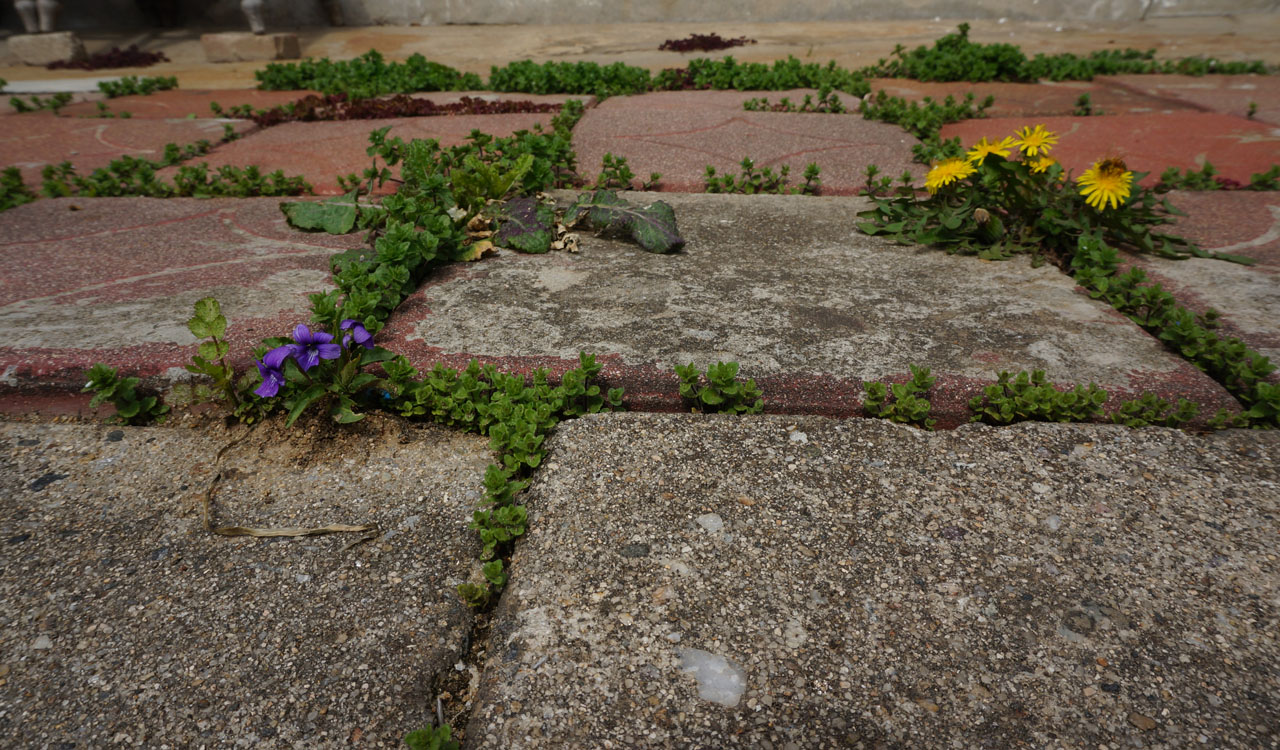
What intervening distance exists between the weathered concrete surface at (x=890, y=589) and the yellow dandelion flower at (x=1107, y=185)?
38.1 inches

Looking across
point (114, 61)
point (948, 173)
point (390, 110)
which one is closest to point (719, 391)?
point (948, 173)

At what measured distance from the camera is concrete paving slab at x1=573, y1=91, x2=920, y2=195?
3098mm

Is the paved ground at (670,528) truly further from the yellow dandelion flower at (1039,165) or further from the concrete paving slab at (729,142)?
the concrete paving slab at (729,142)

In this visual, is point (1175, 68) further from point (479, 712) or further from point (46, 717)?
point (46, 717)

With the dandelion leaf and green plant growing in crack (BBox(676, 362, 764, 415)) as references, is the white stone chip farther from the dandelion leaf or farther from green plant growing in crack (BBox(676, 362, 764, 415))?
the dandelion leaf

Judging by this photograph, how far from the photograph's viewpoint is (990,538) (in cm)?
129

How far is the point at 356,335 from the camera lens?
64.0 inches

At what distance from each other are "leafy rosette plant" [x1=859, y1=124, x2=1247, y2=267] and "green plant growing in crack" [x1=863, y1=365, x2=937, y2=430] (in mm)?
895

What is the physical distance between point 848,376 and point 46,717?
1539 mm

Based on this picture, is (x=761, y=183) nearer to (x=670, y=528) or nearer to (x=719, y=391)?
(x=719, y=391)

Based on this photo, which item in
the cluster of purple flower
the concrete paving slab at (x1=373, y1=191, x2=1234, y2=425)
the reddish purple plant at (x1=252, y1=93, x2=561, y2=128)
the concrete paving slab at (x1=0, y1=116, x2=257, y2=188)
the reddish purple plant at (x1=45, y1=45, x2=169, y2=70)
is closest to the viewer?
the cluster of purple flower

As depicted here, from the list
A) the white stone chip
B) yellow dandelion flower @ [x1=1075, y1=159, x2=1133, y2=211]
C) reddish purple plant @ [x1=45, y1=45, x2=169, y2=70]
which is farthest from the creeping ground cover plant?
reddish purple plant @ [x1=45, y1=45, x2=169, y2=70]

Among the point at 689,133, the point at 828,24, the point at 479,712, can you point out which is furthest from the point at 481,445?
the point at 828,24

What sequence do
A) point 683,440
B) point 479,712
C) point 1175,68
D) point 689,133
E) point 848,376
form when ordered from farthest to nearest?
1. point 1175,68
2. point 689,133
3. point 848,376
4. point 683,440
5. point 479,712
